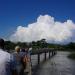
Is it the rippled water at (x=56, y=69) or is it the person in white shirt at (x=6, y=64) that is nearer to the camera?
the person in white shirt at (x=6, y=64)

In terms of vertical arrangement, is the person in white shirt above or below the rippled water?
above

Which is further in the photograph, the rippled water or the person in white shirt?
the rippled water

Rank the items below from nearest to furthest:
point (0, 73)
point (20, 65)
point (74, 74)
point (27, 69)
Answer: point (0, 73)
point (20, 65)
point (27, 69)
point (74, 74)

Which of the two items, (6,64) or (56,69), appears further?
(56,69)

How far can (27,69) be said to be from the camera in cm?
1356

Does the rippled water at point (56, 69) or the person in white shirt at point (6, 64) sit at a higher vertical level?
the person in white shirt at point (6, 64)

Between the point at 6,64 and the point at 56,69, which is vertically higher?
the point at 6,64

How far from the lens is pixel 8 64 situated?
21.9 feet

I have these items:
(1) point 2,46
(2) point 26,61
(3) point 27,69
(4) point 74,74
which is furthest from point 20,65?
(4) point 74,74

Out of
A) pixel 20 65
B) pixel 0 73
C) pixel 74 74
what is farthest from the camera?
pixel 74 74

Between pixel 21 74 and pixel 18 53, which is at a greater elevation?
→ pixel 18 53

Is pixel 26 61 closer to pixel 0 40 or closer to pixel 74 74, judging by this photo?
pixel 0 40

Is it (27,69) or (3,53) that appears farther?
(27,69)

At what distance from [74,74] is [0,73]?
2207 centimetres
